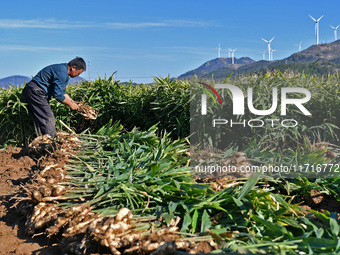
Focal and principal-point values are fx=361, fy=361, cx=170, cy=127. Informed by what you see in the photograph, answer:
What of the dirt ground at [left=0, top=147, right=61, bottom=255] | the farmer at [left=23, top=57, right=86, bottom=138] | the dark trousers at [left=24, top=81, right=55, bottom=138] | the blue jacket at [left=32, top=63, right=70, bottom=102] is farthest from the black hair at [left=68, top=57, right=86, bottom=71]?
the dirt ground at [left=0, top=147, right=61, bottom=255]

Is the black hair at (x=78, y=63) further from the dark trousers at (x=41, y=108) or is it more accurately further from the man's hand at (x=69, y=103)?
the dark trousers at (x=41, y=108)

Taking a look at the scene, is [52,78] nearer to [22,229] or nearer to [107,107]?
[107,107]

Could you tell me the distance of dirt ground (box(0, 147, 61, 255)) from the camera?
314cm

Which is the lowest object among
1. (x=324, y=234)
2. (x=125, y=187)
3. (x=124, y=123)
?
(x=324, y=234)

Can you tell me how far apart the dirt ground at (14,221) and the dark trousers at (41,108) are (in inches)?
32.4

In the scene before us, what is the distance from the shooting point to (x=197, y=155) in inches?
166

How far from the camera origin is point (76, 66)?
21.0 feet

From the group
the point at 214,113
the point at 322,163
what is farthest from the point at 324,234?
the point at 214,113

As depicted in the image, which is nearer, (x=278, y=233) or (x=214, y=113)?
(x=278, y=233)

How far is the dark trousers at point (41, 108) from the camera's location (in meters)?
6.32

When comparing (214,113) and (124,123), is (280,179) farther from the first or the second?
(124,123)

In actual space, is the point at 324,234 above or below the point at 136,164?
below

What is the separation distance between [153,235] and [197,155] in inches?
70.0

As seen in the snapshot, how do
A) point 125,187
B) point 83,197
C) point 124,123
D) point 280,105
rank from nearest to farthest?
point 125,187
point 83,197
point 280,105
point 124,123
